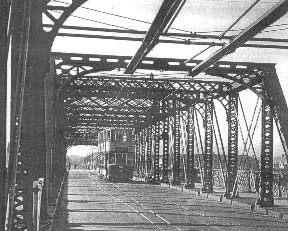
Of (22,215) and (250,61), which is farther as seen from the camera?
(250,61)

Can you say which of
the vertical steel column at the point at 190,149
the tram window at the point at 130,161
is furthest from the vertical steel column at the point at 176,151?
the tram window at the point at 130,161

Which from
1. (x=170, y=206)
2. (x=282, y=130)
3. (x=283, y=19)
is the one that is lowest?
(x=170, y=206)

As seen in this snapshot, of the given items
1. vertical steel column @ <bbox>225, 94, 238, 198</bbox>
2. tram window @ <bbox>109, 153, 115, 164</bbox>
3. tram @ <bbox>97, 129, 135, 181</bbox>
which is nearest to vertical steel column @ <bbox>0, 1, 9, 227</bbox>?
vertical steel column @ <bbox>225, 94, 238, 198</bbox>

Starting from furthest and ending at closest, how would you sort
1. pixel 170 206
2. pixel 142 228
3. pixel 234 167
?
pixel 234 167 → pixel 170 206 → pixel 142 228

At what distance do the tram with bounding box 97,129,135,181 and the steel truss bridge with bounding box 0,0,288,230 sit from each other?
4886 millimetres

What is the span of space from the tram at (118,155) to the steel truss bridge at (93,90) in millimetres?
4886

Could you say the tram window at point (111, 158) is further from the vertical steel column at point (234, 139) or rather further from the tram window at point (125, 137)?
the vertical steel column at point (234, 139)

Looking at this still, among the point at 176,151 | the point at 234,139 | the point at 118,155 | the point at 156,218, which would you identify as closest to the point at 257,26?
the point at 156,218

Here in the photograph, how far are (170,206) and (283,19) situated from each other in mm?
9338

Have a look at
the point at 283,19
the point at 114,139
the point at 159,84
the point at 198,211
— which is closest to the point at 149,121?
the point at 114,139

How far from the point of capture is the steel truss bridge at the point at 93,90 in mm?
4531

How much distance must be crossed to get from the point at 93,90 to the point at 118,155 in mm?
22465

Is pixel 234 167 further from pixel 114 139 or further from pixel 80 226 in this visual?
pixel 114 139

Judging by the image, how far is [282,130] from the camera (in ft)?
63.6
